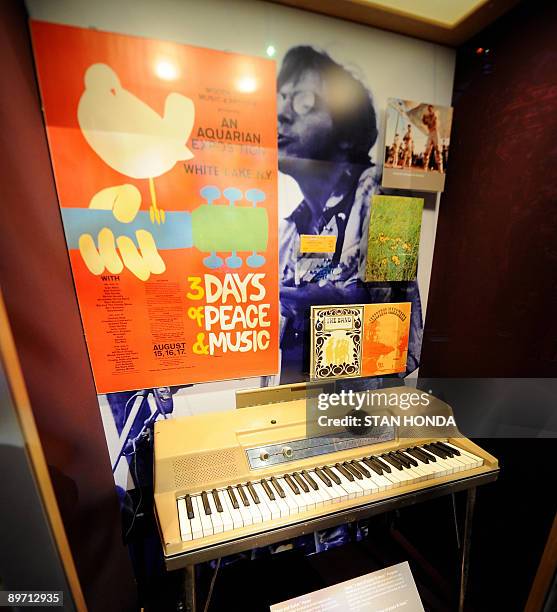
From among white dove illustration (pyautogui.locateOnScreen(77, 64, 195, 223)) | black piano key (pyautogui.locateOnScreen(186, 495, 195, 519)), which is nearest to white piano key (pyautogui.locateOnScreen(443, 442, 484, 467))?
black piano key (pyautogui.locateOnScreen(186, 495, 195, 519))

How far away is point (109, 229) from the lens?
1.18 metres

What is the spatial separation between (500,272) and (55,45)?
207cm

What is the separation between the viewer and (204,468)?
111 cm

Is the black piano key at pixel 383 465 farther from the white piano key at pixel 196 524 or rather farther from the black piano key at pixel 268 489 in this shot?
the white piano key at pixel 196 524

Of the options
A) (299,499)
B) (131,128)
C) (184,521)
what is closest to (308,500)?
(299,499)

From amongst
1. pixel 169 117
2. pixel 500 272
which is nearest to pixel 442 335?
pixel 500 272

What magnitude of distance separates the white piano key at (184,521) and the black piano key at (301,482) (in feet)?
1.39

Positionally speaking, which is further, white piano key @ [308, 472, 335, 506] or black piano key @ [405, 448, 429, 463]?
black piano key @ [405, 448, 429, 463]

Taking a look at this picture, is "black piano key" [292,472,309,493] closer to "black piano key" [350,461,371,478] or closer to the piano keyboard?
the piano keyboard

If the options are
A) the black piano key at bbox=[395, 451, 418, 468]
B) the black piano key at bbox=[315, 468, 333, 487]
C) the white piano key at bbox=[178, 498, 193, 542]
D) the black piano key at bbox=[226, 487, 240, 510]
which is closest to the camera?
the white piano key at bbox=[178, 498, 193, 542]

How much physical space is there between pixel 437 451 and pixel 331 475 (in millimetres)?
551

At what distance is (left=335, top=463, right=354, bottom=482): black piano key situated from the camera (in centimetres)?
114

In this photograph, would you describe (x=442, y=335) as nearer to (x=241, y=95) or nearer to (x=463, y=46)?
(x=463, y=46)

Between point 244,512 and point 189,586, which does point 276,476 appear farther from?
point 189,586
